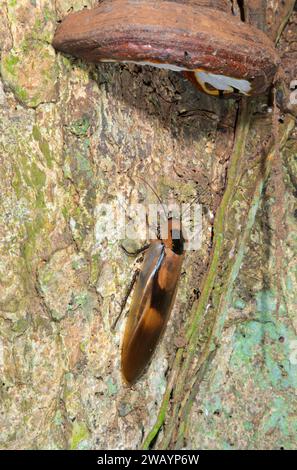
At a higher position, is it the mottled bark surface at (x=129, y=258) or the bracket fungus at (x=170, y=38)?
the bracket fungus at (x=170, y=38)

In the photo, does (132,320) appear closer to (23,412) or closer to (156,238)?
(156,238)

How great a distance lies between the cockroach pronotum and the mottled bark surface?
0.18ft

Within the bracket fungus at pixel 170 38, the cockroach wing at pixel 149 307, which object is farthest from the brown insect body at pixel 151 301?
the bracket fungus at pixel 170 38

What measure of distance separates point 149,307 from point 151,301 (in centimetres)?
2

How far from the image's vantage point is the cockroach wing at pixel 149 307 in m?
1.56

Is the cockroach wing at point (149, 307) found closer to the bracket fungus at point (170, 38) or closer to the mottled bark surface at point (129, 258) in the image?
the mottled bark surface at point (129, 258)

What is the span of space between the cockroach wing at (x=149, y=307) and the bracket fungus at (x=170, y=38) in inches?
23.8

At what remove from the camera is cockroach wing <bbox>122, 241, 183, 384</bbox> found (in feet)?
5.13

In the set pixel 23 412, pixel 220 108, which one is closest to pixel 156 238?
pixel 220 108

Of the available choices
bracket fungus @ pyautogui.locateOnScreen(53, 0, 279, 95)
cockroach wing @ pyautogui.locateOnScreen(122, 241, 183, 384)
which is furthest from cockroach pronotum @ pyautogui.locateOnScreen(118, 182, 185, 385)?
bracket fungus @ pyautogui.locateOnScreen(53, 0, 279, 95)

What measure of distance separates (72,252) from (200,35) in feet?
2.10

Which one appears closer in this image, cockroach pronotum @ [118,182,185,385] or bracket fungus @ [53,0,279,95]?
bracket fungus @ [53,0,279,95]

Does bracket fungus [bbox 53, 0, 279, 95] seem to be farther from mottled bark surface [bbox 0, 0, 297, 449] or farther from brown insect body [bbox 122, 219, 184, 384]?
brown insect body [bbox 122, 219, 184, 384]

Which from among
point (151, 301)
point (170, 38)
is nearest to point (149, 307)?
point (151, 301)
